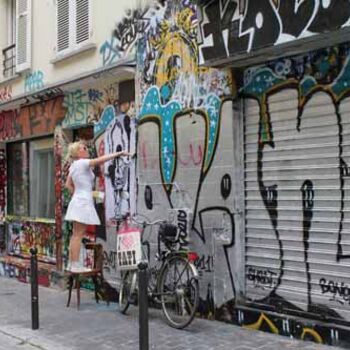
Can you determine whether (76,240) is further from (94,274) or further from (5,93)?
(5,93)

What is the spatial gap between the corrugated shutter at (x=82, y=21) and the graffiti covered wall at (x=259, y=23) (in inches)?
148

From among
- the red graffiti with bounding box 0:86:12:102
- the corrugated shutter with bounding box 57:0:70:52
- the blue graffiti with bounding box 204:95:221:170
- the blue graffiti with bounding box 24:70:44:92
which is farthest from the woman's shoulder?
the red graffiti with bounding box 0:86:12:102

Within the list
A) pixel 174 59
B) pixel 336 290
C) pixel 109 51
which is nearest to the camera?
pixel 336 290

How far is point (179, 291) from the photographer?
7746 millimetres

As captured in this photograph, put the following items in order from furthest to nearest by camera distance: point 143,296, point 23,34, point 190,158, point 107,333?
point 23,34 < point 190,158 < point 107,333 < point 143,296

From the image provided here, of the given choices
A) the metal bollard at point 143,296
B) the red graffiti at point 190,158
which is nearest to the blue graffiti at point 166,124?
the red graffiti at point 190,158

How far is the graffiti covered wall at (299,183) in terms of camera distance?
6758mm

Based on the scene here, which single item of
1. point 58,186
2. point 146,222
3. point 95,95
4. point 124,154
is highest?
point 95,95

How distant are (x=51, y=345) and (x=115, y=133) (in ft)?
12.2

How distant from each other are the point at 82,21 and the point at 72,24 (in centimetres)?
33

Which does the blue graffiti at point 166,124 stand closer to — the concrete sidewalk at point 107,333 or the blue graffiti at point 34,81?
the concrete sidewalk at point 107,333

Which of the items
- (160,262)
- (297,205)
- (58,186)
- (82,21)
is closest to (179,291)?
(160,262)

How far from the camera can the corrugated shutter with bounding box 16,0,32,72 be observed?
1289cm

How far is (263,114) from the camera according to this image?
7.67m
